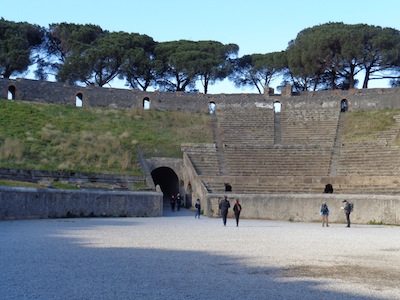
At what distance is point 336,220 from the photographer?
2539cm

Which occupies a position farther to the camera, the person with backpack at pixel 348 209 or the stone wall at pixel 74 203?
the person with backpack at pixel 348 209

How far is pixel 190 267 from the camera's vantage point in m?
9.67

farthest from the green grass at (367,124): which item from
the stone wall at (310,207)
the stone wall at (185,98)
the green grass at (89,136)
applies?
the stone wall at (310,207)

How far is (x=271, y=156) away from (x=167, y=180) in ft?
28.1

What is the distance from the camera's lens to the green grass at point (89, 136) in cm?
3381

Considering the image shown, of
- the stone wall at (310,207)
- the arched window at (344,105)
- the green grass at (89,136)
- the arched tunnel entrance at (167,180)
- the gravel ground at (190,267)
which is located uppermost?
the arched window at (344,105)

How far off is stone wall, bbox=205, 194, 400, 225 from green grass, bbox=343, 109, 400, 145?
551 inches

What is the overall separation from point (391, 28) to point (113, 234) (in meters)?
44.3

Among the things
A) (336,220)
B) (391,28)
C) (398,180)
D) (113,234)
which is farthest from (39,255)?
(391,28)

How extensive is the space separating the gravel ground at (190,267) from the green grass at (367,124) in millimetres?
25057

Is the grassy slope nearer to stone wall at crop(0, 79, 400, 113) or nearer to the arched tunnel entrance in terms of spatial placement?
stone wall at crop(0, 79, 400, 113)

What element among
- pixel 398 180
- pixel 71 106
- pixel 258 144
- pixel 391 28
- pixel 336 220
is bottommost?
pixel 336 220

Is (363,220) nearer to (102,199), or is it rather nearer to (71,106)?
(102,199)

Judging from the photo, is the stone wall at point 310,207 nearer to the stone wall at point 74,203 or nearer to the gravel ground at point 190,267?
the stone wall at point 74,203
